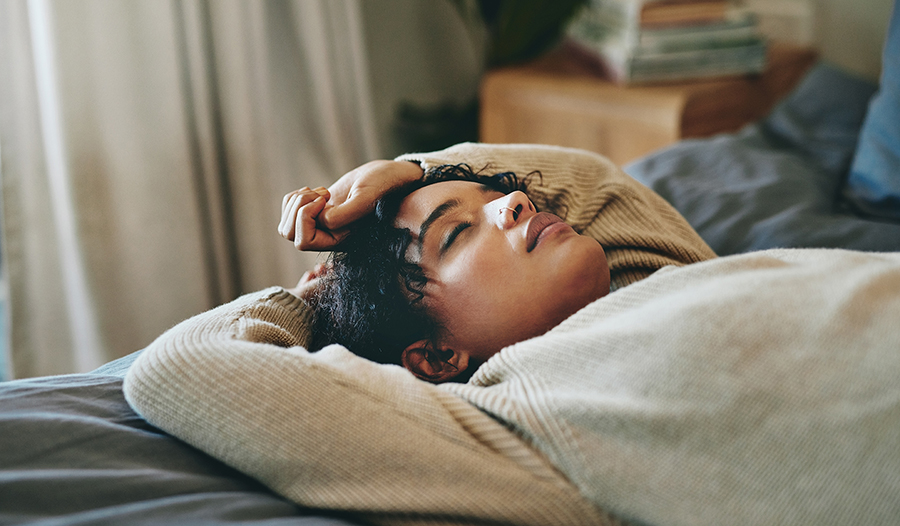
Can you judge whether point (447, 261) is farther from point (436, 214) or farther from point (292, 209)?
point (292, 209)

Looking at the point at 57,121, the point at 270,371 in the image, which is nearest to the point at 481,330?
the point at 270,371

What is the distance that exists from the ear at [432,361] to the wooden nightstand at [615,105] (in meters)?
1.20

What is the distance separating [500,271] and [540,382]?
0.13m

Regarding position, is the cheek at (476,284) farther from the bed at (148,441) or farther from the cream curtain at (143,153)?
the cream curtain at (143,153)

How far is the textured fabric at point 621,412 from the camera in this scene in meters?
0.46

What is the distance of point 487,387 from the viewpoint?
589 millimetres

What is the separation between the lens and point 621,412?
49 cm

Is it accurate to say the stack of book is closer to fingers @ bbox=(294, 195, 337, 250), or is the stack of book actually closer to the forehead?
the forehead

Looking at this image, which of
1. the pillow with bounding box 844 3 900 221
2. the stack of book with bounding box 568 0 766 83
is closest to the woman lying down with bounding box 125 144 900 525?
the pillow with bounding box 844 3 900 221

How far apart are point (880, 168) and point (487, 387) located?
0.84 meters

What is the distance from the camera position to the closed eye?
66 centimetres

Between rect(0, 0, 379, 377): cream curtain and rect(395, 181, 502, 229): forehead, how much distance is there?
1117 millimetres

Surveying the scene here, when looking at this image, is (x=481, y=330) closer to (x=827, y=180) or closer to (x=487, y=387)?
(x=487, y=387)

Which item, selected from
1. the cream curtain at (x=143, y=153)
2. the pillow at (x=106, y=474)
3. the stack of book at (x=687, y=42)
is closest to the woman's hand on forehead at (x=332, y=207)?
the pillow at (x=106, y=474)
